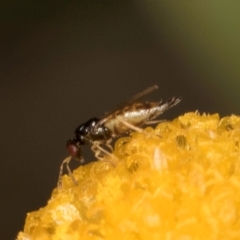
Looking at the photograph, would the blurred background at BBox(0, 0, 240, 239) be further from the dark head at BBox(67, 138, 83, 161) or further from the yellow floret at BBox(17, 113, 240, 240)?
the yellow floret at BBox(17, 113, 240, 240)

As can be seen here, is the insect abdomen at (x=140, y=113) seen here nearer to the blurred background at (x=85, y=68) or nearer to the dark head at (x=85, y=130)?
the dark head at (x=85, y=130)

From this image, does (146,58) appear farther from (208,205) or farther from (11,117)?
(208,205)

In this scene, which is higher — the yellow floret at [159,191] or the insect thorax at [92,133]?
the insect thorax at [92,133]

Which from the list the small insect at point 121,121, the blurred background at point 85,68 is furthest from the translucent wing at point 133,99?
A: the blurred background at point 85,68

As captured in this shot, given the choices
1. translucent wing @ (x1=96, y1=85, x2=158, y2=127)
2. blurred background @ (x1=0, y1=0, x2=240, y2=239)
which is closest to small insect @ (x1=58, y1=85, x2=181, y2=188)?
translucent wing @ (x1=96, y1=85, x2=158, y2=127)

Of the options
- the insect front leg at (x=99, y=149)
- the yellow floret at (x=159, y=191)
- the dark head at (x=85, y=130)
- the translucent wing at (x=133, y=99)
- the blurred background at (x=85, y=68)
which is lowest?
A: the yellow floret at (x=159, y=191)
